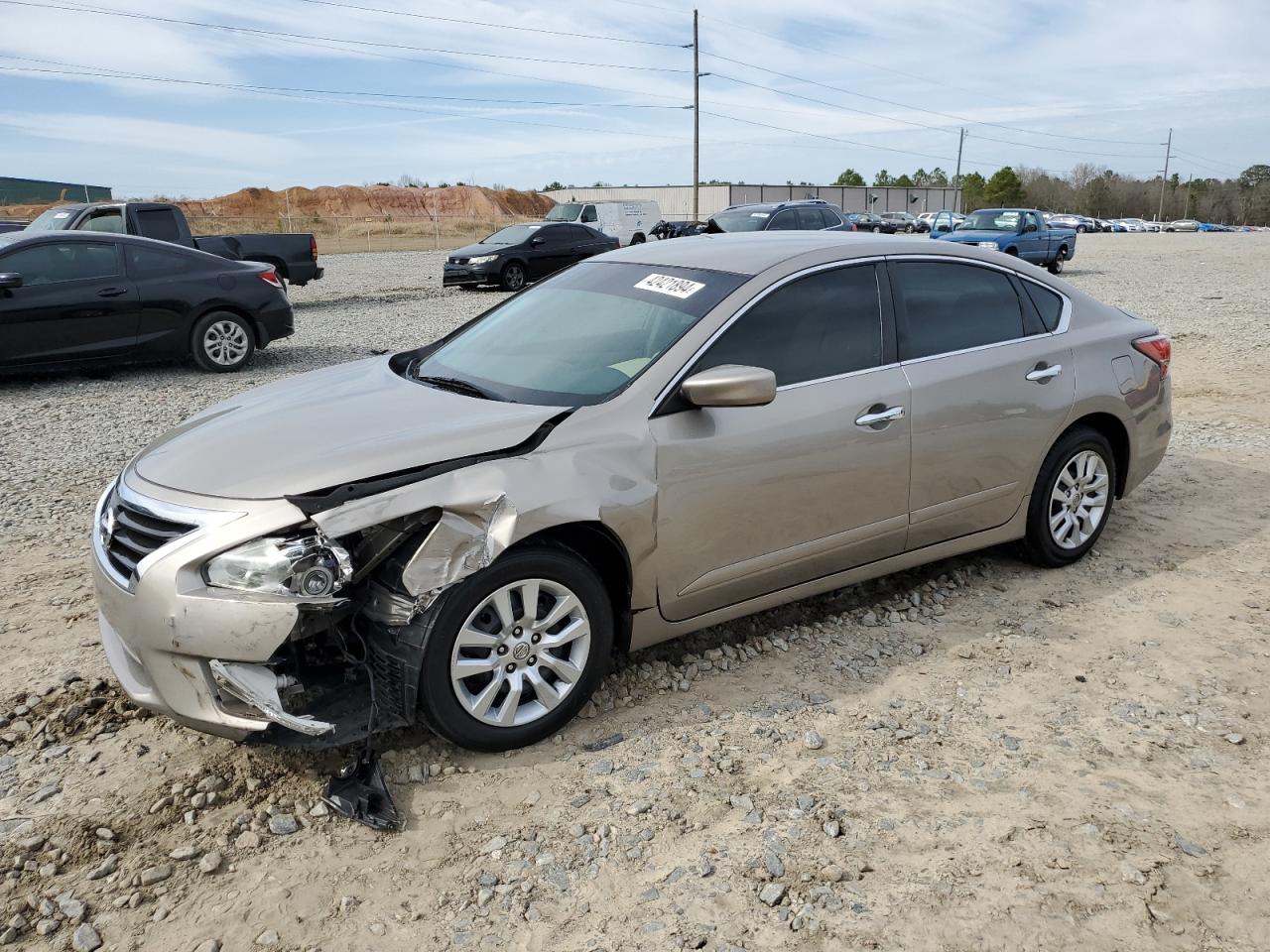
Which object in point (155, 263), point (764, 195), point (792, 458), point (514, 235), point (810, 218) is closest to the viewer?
point (792, 458)

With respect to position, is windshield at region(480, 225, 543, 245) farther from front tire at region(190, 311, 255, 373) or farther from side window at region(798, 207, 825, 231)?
front tire at region(190, 311, 255, 373)

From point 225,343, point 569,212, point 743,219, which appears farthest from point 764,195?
point 225,343

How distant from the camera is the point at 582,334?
409 cm

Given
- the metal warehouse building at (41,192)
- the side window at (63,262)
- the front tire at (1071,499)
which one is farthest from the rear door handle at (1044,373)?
the metal warehouse building at (41,192)

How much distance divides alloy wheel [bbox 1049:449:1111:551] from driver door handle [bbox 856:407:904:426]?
4.06 feet

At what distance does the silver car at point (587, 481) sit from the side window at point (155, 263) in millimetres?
6838

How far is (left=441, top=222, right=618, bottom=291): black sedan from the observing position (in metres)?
20.1

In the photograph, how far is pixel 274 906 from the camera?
2.70 meters

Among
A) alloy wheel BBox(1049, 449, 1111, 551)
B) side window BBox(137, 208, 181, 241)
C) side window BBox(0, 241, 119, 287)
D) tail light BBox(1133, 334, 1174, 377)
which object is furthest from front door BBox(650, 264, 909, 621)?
side window BBox(137, 208, 181, 241)

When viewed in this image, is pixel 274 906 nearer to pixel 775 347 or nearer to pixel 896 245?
pixel 775 347

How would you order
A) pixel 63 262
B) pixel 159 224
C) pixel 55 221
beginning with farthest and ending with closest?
pixel 159 224 → pixel 55 221 → pixel 63 262

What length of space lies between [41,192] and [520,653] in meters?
55.9

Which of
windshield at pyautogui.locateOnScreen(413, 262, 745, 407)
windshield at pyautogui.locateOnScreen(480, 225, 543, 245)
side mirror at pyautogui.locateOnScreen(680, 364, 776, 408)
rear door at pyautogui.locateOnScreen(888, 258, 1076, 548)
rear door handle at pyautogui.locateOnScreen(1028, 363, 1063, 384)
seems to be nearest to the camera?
side mirror at pyautogui.locateOnScreen(680, 364, 776, 408)

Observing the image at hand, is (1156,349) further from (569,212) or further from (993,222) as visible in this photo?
(569,212)
